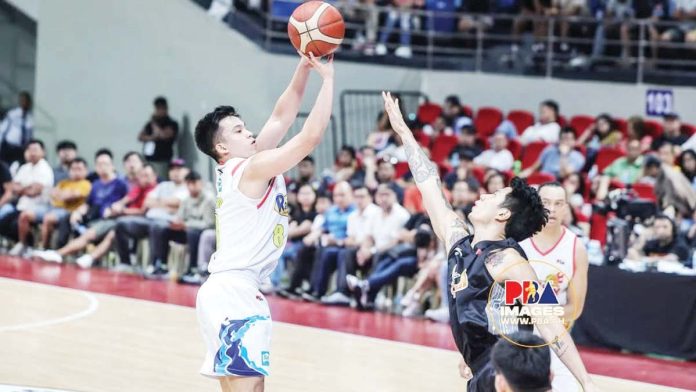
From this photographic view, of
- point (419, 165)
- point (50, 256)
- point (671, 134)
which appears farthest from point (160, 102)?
point (419, 165)

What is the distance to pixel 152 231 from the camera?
14109 millimetres

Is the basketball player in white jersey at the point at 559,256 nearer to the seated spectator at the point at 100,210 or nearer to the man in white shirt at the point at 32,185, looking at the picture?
the seated spectator at the point at 100,210

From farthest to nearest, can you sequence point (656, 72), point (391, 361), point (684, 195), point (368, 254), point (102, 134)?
point (102, 134) < point (656, 72) < point (368, 254) < point (684, 195) < point (391, 361)

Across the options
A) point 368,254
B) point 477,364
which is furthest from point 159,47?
point 477,364

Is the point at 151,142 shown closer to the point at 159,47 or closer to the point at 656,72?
the point at 159,47

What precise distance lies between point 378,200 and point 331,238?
642 millimetres

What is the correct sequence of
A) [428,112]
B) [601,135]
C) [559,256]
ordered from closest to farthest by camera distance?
1. [559,256]
2. [601,135]
3. [428,112]

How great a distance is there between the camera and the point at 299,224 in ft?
44.0

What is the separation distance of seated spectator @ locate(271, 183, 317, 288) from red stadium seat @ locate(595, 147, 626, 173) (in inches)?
131

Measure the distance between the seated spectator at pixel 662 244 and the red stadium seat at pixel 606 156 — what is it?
3136 mm

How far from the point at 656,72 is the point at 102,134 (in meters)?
8.05

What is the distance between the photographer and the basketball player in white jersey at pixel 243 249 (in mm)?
5887

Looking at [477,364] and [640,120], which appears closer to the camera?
[477,364]

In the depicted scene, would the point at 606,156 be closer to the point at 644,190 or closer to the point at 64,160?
the point at 644,190
